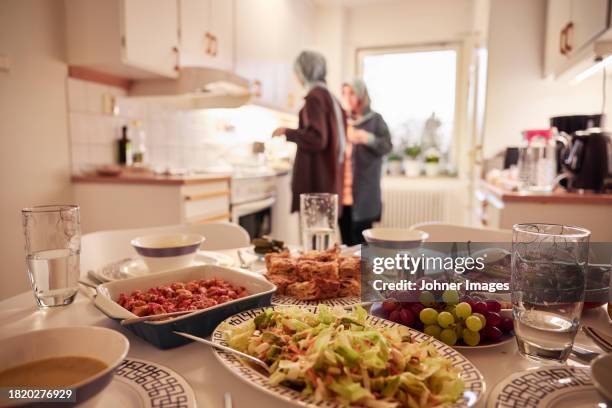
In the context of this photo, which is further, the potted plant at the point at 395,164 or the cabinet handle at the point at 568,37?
the potted plant at the point at 395,164

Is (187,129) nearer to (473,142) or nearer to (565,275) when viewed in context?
(473,142)

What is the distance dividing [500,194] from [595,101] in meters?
1.42

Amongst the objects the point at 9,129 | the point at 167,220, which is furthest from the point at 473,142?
the point at 9,129

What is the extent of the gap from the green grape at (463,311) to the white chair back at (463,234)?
2.76ft

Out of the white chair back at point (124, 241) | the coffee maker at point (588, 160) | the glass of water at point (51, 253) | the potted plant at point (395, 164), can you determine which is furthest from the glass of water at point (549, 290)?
the potted plant at point (395, 164)

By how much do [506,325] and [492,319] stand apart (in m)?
0.03

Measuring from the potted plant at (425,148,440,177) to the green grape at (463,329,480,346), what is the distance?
4.03 metres

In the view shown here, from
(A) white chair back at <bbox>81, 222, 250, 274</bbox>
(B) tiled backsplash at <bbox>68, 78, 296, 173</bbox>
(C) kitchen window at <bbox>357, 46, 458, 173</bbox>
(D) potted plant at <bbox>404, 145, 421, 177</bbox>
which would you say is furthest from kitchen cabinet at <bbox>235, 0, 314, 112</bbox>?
(A) white chair back at <bbox>81, 222, 250, 274</bbox>

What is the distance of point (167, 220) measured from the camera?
2.26 m

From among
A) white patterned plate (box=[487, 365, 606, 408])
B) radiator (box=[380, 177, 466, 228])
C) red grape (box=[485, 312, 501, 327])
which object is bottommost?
radiator (box=[380, 177, 466, 228])

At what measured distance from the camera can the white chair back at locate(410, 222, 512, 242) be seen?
1390 mm

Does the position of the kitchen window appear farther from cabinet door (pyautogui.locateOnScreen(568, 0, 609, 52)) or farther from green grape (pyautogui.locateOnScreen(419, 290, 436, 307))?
green grape (pyautogui.locateOnScreen(419, 290, 436, 307))

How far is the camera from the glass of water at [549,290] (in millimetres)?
559

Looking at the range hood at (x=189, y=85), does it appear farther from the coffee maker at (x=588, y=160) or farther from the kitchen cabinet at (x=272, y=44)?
the coffee maker at (x=588, y=160)
